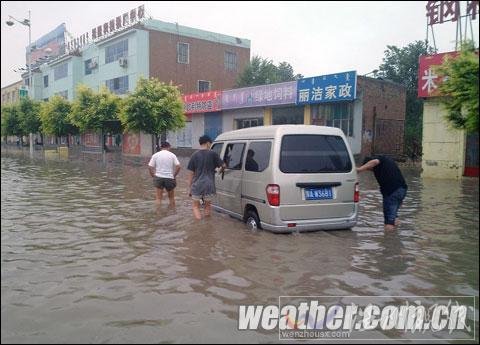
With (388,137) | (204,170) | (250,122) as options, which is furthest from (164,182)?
(250,122)

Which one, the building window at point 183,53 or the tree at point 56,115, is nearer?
the tree at point 56,115

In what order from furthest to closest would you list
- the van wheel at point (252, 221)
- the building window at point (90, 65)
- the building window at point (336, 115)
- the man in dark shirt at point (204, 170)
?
the building window at point (90, 65) → the building window at point (336, 115) → the man in dark shirt at point (204, 170) → the van wheel at point (252, 221)

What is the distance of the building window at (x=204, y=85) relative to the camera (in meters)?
40.7

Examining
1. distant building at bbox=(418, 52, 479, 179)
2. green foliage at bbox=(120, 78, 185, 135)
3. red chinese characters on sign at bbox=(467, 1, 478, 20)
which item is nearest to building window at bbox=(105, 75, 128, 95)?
green foliage at bbox=(120, 78, 185, 135)

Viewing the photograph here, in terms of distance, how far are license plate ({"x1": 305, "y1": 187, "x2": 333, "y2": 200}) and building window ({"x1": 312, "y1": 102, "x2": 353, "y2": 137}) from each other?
14836 mm

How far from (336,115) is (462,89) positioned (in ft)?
55.1

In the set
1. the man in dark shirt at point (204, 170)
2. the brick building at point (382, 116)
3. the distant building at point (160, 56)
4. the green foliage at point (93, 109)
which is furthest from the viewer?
the distant building at point (160, 56)

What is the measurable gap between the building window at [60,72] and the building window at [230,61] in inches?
Answer: 796

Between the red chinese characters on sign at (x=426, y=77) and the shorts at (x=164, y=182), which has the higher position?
the red chinese characters on sign at (x=426, y=77)

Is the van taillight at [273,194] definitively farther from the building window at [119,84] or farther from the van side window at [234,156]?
the building window at [119,84]

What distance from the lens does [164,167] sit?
960 cm

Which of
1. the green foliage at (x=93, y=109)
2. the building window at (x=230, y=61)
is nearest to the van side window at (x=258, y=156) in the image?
the green foliage at (x=93, y=109)

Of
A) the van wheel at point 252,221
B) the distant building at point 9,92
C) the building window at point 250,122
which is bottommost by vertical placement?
the van wheel at point 252,221

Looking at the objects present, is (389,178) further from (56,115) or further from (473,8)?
(56,115)
